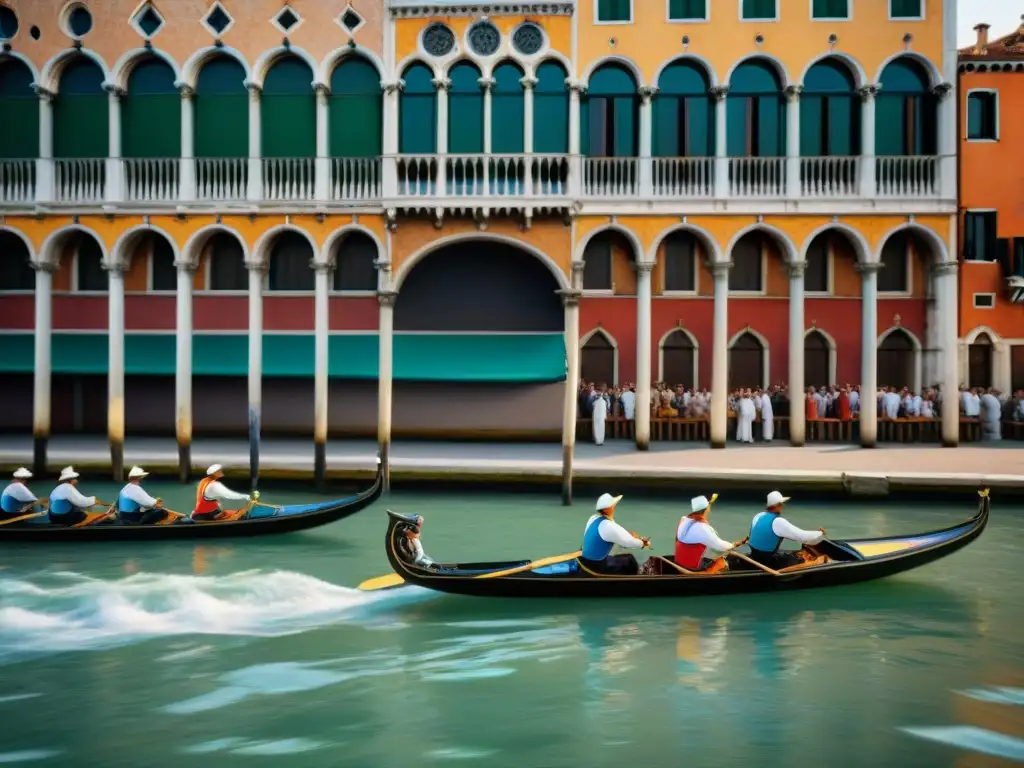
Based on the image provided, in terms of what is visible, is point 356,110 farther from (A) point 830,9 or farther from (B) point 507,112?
(A) point 830,9

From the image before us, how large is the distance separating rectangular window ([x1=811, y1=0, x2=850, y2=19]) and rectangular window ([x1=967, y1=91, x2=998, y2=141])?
3.58 meters

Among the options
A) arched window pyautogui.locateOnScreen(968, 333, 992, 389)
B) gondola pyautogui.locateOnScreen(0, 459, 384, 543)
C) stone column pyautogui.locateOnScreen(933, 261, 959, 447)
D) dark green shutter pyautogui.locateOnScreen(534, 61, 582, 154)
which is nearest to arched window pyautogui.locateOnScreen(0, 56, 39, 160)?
gondola pyautogui.locateOnScreen(0, 459, 384, 543)

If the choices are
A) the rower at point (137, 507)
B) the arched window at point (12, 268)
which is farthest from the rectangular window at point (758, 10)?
the arched window at point (12, 268)

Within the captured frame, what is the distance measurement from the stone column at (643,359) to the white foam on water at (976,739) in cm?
1043

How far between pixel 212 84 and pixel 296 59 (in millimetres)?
1679

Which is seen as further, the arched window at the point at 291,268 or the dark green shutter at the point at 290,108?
the arched window at the point at 291,268

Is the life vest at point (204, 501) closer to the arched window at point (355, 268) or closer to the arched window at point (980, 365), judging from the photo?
the arched window at point (355, 268)

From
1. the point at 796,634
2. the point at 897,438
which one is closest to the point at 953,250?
the point at 897,438

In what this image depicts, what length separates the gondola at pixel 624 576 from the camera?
8.88 metres

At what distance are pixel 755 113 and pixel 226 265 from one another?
10853 mm

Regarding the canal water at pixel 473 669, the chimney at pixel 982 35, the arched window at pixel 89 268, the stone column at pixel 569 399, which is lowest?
the canal water at pixel 473 669

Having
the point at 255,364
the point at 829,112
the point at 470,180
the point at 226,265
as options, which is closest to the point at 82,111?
the point at 226,265

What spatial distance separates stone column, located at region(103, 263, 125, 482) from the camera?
1546cm

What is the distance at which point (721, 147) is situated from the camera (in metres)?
17.0
